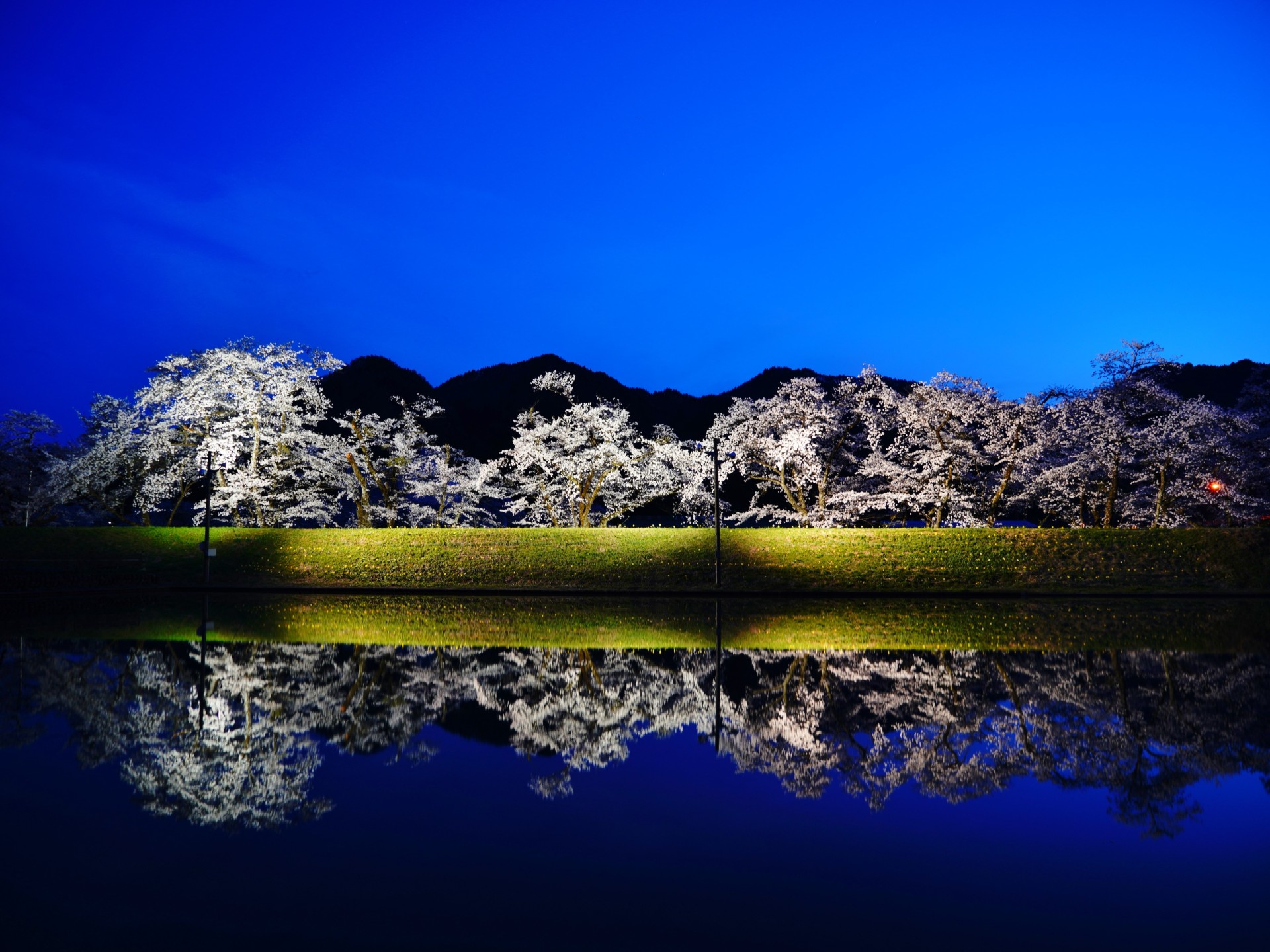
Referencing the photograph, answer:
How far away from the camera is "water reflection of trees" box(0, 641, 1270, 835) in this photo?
5.12m

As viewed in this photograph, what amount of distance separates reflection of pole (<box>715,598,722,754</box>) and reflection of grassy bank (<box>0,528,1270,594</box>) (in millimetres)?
7351

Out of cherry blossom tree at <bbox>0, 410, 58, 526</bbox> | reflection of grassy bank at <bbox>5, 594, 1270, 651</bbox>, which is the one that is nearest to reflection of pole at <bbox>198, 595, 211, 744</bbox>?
reflection of grassy bank at <bbox>5, 594, 1270, 651</bbox>

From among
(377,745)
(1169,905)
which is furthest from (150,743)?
(1169,905)

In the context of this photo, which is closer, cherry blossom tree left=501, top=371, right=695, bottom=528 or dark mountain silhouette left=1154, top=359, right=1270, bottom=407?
cherry blossom tree left=501, top=371, right=695, bottom=528

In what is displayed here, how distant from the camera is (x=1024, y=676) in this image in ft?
28.7

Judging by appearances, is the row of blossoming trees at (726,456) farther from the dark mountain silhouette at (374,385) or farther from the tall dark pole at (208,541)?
the dark mountain silhouette at (374,385)

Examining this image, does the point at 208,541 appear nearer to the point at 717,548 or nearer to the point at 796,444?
the point at 717,548

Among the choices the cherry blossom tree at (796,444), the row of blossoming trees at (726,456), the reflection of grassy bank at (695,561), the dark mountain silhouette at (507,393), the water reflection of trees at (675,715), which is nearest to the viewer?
the water reflection of trees at (675,715)

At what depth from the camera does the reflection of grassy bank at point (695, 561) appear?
23.6m

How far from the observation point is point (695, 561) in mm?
25234

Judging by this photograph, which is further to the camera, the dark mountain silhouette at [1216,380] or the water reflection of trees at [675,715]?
the dark mountain silhouette at [1216,380]

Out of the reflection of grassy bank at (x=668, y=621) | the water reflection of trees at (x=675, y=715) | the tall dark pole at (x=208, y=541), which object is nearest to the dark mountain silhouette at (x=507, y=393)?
the tall dark pole at (x=208, y=541)

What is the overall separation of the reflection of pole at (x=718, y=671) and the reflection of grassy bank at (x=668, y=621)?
18 centimetres

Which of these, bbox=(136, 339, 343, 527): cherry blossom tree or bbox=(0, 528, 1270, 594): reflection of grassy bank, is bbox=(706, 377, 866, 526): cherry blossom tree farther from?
bbox=(136, 339, 343, 527): cherry blossom tree
